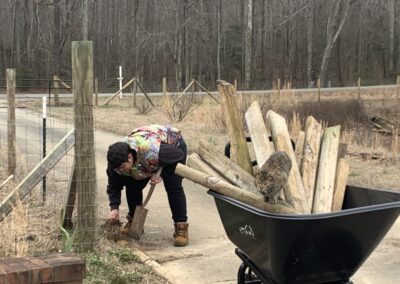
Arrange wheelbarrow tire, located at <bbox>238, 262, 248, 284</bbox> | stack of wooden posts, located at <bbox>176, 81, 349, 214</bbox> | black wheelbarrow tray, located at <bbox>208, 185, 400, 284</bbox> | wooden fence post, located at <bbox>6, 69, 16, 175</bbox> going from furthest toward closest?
wooden fence post, located at <bbox>6, 69, 16, 175</bbox> < wheelbarrow tire, located at <bbox>238, 262, 248, 284</bbox> < stack of wooden posts, located at <bbox>176, 81, 349, 214</bbox> < black wheelbarrow tray, located at <bbox>208, 185, 400, 284</bbox>

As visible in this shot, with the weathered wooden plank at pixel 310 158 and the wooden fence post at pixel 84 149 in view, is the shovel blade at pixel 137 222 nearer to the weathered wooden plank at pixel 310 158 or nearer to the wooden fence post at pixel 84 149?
the wooden fence post at pixel 84 149

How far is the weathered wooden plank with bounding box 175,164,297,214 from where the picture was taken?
2936 millimetres

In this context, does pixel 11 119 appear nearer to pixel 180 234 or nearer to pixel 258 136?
pixel 180 234

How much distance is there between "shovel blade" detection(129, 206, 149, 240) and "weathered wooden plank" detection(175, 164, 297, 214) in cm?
210

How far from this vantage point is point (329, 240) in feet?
9.29

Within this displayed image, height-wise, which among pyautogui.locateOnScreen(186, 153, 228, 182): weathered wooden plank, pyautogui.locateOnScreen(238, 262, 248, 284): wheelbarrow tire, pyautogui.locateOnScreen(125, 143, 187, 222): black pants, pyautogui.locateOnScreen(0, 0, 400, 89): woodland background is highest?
pyautogui.locateOnScreen(0, 0, 400, 89): woodland background

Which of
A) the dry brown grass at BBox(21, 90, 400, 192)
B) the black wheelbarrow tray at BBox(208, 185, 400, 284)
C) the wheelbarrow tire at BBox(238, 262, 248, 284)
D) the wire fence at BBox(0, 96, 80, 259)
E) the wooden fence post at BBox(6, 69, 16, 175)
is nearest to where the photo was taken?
the black wheelbarrow tray at BBox(208, 185, 400, 284)

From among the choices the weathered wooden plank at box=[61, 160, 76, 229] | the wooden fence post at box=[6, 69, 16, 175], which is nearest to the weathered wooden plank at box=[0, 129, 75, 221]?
the weathered wooden plank at box=[61, 160, 76, 229]

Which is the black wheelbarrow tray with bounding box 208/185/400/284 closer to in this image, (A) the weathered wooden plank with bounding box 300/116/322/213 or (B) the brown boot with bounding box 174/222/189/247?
(A) the weathered wooden plank with bounding box 300/116/322/213

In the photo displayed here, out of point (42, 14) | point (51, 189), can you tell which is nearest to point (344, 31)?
point (42, 14)

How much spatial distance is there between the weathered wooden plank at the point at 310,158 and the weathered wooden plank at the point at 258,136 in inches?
8.2

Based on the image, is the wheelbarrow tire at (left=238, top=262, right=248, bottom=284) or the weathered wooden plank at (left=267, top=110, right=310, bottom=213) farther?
the wheelbarrow tire at (left=238, top=262, right=248, bottom=284)

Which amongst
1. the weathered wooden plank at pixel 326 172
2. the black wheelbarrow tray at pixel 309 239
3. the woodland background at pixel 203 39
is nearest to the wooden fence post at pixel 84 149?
the black wheelbarrow tray at pixel 309 239

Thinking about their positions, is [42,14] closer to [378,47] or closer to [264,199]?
[378,47]
